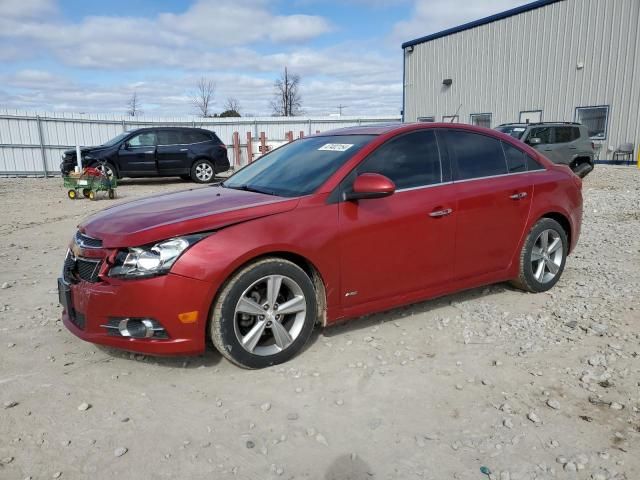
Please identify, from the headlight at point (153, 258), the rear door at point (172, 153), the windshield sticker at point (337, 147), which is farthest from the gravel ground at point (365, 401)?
the rear door at point (172, 153)

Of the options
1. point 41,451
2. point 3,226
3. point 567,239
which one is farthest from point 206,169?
point 41,451

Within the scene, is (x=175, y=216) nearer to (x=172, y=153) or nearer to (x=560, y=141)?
(x=172, y=153)

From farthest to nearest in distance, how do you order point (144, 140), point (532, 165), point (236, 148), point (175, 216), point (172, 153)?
point (236, 148)
point (172, 153)
point (144, 140)
point (532, 165)
point (175, 216)

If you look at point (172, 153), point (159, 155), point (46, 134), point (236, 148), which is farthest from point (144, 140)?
point (236, 148)

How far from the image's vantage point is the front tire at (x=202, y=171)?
1581 centimetres

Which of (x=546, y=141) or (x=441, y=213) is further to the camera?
(x=546, y=141)

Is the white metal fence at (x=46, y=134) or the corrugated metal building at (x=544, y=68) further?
the white metal fence at (x=46, y=134)

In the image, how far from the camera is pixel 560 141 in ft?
45.7

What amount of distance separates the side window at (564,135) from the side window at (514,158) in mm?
10560

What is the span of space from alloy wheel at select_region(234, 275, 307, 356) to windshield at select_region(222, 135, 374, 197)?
2.26 feet

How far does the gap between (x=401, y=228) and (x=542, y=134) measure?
1162 centimetres

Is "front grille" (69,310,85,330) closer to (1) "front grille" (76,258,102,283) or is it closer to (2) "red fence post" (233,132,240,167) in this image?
(1) "front grille" (76,258,102,283)

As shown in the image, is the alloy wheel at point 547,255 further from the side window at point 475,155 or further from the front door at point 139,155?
the front door at point 139,155

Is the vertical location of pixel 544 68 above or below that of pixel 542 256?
above
